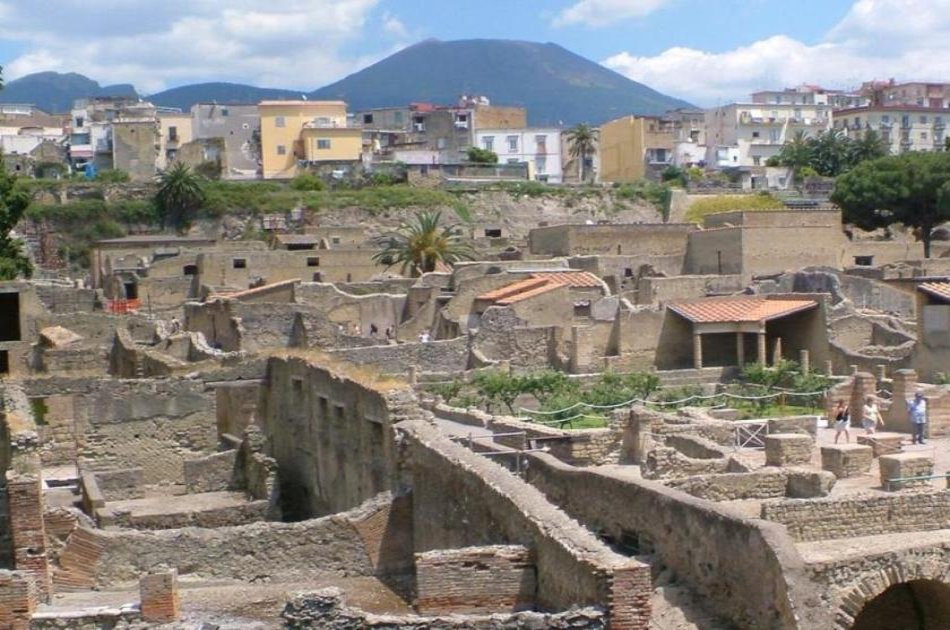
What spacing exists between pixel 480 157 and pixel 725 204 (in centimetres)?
2334

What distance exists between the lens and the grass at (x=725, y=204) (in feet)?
246

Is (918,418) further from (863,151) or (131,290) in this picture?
(863,151)

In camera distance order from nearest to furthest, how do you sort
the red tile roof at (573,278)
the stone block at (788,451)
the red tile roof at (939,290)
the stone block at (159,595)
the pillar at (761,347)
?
the stone block at (159,595)
the stone block at (788,451)
the red tile roof at (939,290)
the pillar at (761,347)
the red tile roof at (573,278)

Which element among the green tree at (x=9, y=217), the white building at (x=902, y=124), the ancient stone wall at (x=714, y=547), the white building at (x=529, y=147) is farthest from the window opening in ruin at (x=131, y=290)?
the white building at (x=902, y=124)

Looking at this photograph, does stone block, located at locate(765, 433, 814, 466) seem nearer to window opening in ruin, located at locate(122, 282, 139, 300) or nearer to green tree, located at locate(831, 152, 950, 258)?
window opening in ruin, located at locate(122, 282, 139, 300)

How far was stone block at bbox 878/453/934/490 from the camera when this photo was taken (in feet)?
54.3

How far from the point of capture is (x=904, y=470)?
55.2 feet

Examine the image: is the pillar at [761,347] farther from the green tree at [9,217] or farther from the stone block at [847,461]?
the green tree at [9,217]

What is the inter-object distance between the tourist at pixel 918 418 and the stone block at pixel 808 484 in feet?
18.4

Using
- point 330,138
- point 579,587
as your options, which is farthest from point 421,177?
point 579,587

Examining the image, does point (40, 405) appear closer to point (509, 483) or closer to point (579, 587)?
point (509, 483)

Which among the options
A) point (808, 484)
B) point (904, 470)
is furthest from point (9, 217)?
point (904, 470)

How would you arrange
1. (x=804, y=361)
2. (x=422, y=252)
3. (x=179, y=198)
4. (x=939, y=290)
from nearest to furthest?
(x=939, y=290), (x=804, y=361), (x=422, y=252), (x=179, y=198)

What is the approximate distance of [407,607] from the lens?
14789mm
